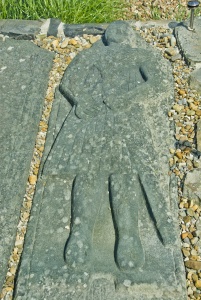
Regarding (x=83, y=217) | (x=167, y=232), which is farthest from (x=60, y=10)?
(x=167, y=232)

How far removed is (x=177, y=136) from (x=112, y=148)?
0.77 metres

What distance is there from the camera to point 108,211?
3322mm

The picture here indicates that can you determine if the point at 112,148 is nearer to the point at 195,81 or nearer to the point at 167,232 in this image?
the point at 167,232

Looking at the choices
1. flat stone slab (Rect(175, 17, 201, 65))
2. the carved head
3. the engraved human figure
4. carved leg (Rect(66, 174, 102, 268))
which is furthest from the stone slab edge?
carved leg (Rect(66, 174, 102, 268))

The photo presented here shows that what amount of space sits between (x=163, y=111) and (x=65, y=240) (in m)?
1.64

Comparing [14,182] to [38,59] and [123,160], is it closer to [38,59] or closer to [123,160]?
[123,160]

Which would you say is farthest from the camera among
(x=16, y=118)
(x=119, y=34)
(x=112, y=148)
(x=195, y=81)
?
(x=119, y=34)

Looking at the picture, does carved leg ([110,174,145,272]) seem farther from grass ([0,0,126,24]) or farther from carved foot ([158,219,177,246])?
grass ([0,0,126,24])

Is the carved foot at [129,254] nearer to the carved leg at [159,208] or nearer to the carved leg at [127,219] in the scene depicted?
the carved leg at [127,219]

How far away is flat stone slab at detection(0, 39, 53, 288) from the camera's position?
3.40 meters

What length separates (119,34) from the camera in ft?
15.5

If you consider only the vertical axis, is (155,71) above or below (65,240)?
above

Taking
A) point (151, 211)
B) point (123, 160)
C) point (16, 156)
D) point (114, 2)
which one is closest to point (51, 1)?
point (114, 2)

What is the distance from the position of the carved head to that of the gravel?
442 mm
